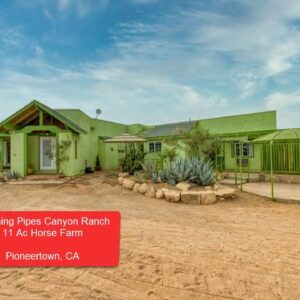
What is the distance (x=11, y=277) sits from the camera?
302 cm

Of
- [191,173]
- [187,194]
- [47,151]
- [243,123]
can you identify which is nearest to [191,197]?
[187,194]

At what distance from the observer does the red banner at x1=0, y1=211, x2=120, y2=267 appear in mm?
3002

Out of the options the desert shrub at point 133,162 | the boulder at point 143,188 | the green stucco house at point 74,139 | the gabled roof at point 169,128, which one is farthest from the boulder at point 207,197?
the gabled roof at point 169,128

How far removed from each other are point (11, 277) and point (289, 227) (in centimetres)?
557

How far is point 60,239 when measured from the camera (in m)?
2.98

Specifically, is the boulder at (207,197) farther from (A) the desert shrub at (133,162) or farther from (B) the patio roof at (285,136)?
(A) the desert shrub at (133,162)

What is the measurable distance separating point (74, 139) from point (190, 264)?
13.1 m

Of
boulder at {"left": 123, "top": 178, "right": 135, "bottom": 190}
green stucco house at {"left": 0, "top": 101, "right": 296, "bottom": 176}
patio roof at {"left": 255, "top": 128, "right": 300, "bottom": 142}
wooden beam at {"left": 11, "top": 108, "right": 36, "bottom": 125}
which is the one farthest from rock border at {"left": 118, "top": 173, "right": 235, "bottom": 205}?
wooden beam at {"left": 11, "top": 108, "right": 36, "bottom": 125}

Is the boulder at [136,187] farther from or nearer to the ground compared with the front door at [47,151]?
nearer to the ground

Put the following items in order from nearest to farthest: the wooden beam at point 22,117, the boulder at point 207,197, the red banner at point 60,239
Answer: the red banner at point 60,239 → the boulder at point 207,197 → the wooden beam at point 22,117

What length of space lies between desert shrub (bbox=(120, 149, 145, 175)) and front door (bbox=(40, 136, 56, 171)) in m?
4.74

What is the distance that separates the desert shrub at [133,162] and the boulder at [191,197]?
6658 millimetres

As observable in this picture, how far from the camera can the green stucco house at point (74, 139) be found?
1368cm

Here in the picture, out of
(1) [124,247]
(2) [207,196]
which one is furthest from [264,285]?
(2) [207,196]
